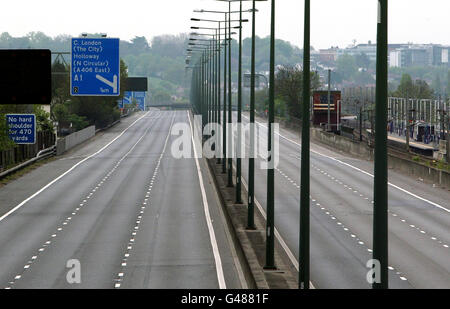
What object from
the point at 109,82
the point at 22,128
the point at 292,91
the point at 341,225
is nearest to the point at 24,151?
the point at 22,128

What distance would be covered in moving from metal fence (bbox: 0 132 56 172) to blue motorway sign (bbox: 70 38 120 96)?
12622 millimetres

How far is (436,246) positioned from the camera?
1357 inches

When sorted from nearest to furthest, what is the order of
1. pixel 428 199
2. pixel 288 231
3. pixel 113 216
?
pixel 288 231
pixel 113 216
pixel 428 199

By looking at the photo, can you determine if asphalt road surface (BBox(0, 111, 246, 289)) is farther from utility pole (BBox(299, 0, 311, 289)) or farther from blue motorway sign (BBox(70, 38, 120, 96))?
blue motorway sign (BBox(70, 38, 120, 96))

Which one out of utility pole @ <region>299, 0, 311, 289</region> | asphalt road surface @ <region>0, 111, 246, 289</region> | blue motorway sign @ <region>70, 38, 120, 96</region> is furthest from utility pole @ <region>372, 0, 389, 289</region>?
blue motorway sign @ <region>70, 38, 120, 96</region>

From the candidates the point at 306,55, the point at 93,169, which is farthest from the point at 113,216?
the point at 93,169

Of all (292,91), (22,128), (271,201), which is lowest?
(271,201)

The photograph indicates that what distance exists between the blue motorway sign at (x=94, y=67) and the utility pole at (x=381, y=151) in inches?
1680

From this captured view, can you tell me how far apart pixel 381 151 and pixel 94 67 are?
43.3 m

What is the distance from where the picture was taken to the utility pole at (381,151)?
14.5 meters

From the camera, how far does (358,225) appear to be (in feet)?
131

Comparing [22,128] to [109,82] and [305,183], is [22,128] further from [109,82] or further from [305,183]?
[305,183]
